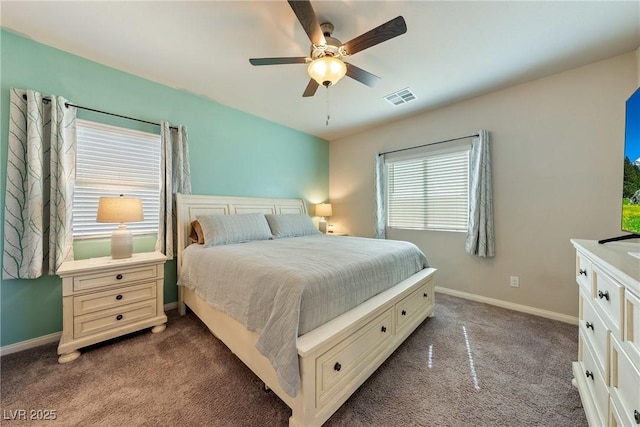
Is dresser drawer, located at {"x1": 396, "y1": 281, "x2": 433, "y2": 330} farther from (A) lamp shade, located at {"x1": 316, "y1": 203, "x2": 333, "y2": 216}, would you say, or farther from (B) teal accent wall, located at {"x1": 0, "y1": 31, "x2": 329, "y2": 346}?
(B) teal accent wall, located at {"x1": 0, "y1": 31, "x2": 329, "y2": 346}

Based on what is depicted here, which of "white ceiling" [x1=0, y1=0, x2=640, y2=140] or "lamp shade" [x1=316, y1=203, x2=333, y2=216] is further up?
"white ceiling" [x1=0, y1=0, x2=640, y2=140]

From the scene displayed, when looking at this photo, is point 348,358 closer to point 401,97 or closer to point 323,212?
point 401,97

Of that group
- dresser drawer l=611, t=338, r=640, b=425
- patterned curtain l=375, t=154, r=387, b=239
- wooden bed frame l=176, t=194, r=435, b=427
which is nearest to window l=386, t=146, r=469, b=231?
patterned curtain l=375, t=154, r=387, b=239

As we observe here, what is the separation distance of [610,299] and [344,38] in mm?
2345

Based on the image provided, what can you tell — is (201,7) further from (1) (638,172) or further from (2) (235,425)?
(1) (638,172)

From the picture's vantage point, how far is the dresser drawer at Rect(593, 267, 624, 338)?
888mm

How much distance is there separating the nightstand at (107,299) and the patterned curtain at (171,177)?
1.13 ft

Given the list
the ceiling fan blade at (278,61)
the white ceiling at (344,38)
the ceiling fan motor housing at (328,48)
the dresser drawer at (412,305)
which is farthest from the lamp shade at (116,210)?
the dresser drawer at (412,305)

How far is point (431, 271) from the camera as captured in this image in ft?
8.15

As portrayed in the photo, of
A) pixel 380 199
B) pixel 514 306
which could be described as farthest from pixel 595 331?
pixel 380 199

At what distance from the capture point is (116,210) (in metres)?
2.06

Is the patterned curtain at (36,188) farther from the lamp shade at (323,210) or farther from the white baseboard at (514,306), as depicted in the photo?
the white baseboard at (514,306)

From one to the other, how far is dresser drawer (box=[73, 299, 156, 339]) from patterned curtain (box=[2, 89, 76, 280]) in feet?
1.87

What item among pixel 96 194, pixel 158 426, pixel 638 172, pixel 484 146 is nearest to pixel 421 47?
pixel 484 146
